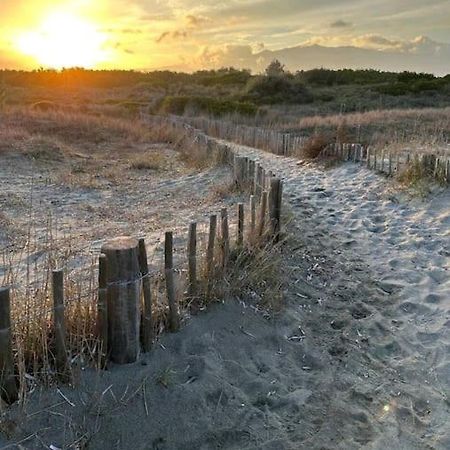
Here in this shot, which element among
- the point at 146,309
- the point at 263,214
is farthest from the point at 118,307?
the point at 263,214

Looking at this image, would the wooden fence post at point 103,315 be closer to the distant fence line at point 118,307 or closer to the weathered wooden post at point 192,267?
the distant fence line at point 118,307

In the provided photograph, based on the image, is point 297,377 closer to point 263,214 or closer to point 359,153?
point 263,214

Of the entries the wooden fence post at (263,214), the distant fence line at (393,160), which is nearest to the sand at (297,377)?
the wooden fence post at (263,214)

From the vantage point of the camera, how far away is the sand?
270 cm

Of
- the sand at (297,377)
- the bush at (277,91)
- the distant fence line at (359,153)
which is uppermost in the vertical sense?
the bush at (277,91)

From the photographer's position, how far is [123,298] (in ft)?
9.75

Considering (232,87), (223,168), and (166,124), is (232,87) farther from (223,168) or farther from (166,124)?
(223,168)

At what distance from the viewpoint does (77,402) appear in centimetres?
270

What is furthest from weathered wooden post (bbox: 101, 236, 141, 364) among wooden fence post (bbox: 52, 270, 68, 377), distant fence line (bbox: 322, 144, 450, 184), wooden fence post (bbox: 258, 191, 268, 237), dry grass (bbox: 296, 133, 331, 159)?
dry grass (bbox: 296, 133, 331, 159)

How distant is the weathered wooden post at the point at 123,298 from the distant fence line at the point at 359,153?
5.16m

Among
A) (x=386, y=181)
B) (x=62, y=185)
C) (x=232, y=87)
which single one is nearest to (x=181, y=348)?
(x=386, y=181)

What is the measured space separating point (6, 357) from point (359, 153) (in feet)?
25.6

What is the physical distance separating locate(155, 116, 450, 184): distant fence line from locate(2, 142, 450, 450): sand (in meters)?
2.15

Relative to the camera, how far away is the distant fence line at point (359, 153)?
7176 mm
